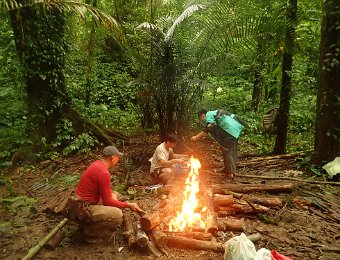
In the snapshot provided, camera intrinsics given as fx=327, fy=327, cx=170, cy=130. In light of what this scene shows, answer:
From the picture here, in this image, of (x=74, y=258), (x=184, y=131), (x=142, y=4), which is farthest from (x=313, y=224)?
(x=142, y=4)

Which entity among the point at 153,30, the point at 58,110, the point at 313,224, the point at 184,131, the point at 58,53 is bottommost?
the point at 313,224

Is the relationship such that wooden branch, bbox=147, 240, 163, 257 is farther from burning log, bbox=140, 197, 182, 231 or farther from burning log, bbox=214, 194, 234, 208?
burning log, bbox=214, 194, 234, 208

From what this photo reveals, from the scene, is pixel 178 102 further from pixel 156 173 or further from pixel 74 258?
pixel 74 258

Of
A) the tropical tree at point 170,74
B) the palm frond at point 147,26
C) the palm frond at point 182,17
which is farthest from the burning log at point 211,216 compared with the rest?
the palm frond at point 147,26

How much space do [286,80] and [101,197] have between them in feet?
17.5

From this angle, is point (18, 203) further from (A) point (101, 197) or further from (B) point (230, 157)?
(B) point (230, 157)

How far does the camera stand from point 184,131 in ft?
27.1

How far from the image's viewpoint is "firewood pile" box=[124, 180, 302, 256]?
4242 mm

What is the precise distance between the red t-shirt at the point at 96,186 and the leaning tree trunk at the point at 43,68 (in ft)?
13.0

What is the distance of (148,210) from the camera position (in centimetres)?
523

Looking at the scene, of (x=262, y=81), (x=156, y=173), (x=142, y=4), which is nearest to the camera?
(x=156, y=173)

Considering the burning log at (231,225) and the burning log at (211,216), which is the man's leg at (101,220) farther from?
the burning log at (231,225)

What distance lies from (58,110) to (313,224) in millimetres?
6282

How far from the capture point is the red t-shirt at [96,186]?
4.30 metres
